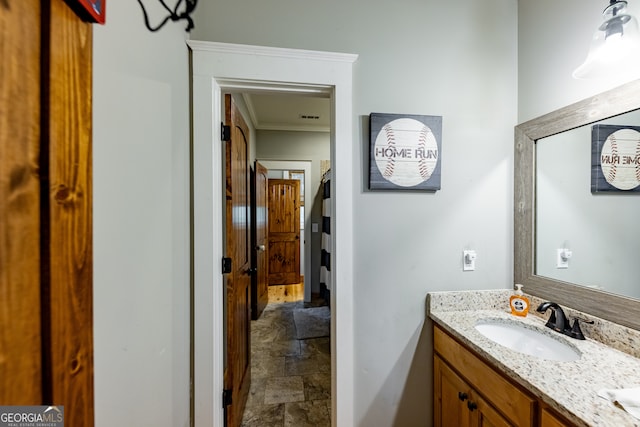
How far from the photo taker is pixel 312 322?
311 centimetres

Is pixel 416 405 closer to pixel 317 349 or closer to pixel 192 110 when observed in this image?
pixel 317 349

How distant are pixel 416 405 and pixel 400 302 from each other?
0.59m

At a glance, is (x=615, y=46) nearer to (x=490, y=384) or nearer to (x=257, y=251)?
(x=490, y=384)

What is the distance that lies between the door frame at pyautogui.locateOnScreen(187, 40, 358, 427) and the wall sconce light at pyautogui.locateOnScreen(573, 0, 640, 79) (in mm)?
1007

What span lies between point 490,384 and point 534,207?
3.13ft

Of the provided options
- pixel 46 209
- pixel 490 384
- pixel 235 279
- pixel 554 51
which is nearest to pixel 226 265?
pixel 235 279

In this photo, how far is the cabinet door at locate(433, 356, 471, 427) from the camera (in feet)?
3.74

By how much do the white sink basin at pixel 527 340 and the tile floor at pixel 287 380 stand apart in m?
1.20

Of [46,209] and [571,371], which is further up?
[46,209]

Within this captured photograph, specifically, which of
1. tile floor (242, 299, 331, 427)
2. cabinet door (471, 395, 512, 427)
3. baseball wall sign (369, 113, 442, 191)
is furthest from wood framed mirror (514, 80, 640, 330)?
tile floor (242, 299, 331, 427)

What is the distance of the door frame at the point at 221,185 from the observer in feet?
4.01

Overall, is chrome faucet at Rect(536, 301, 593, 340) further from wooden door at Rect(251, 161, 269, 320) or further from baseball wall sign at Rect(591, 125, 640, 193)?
wooden door at Rect(251, 161, 269, 320)

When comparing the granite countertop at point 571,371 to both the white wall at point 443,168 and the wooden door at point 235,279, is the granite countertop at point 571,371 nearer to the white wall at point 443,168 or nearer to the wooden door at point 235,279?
the white wall at point 443,168

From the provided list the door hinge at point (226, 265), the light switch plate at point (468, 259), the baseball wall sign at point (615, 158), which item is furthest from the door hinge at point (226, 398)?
the baseball wall sign at point (615, 158)
